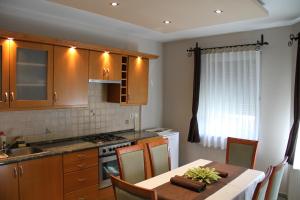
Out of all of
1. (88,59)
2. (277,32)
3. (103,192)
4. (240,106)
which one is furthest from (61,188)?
(277,32)

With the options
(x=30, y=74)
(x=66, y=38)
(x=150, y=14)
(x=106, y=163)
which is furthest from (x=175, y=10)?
(x=106, y=163)

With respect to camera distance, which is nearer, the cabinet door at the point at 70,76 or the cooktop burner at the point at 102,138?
the cabinet door at the point at 70,76

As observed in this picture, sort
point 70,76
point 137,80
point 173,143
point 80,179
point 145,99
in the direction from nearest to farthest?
1. point 80,179
2. point 70,76
3. point 137,80
4. point 145,99
5. point 173,143

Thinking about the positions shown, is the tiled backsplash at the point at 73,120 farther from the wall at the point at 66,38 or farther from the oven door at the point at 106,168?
the oven door at the point at 106,168

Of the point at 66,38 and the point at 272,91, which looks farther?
the point at 272,91

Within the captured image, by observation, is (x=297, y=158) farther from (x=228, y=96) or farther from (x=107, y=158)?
(x=107, y=158)

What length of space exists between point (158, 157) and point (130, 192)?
139 centimetres

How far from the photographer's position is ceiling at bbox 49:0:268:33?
248 cm

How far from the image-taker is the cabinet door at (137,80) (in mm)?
4008

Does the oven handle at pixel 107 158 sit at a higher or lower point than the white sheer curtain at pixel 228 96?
lower

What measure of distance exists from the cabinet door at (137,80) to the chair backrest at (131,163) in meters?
1.29

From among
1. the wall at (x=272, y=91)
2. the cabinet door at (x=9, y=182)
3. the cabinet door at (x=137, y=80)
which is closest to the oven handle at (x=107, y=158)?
the cabinet door at (x=137, y=80)

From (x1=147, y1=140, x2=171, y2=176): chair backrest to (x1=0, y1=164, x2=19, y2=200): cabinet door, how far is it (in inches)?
55.4

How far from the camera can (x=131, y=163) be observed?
2.73m
